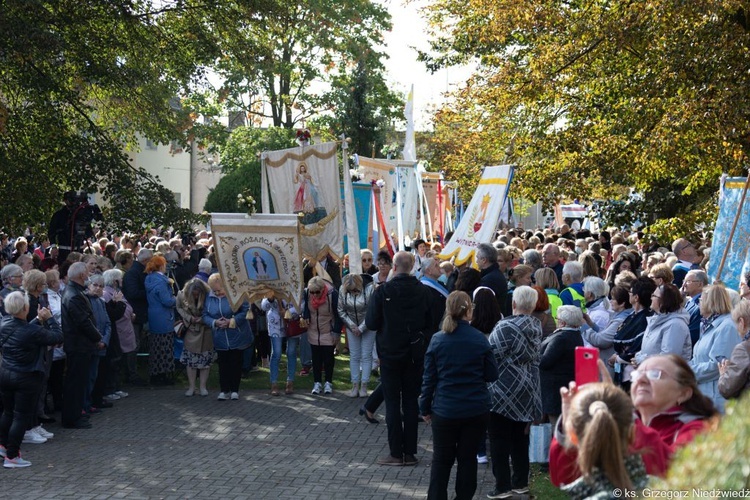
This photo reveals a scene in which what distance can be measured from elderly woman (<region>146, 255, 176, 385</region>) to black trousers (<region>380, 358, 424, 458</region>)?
5765 millimetres

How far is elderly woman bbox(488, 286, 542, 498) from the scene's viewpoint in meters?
8.45

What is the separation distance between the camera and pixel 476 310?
8820 mm

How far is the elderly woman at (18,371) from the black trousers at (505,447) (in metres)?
4.86

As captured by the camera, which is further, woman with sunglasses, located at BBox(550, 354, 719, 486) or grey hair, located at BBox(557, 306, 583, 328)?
grey hair, located at BBox(557, 306, 583, 328)

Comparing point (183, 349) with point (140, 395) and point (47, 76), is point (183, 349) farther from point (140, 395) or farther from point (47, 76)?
point (47, 76)

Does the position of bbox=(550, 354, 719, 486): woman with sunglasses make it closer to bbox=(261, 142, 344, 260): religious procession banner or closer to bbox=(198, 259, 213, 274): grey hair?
bbox=(261, 142, 344, 260): religious procession banner

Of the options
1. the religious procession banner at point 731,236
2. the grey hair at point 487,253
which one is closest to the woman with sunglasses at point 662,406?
the grey hair at point 487,253

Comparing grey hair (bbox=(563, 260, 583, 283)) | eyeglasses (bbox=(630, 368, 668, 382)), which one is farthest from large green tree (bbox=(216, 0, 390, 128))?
eyeglasses (bbox=(630, 368, 668, 382))

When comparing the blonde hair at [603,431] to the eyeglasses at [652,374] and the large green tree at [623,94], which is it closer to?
the eyeglasses at [652,374]

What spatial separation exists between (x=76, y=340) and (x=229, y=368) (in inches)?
106

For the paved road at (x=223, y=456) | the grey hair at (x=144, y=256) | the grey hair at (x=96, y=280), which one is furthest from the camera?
the grey hair at (x=144, y=256)

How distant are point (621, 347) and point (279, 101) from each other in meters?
36.5

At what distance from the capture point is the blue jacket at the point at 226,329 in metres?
13.9

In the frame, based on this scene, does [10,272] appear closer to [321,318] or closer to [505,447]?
[321,318]
